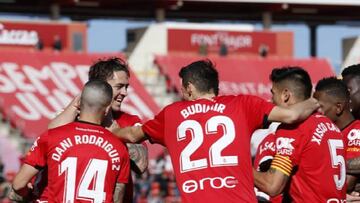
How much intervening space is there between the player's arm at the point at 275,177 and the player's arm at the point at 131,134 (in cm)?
86

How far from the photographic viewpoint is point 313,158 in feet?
27.7

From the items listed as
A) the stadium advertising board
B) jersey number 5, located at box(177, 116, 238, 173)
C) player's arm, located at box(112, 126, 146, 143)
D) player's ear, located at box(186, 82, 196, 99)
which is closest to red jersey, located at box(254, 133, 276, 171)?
jersey number 5, located at box(177, 116, 238, 173)

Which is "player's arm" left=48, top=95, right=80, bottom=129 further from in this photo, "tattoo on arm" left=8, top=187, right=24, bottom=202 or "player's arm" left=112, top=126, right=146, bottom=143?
"tattoo on arm" left=8, top=187, right=24, bottom=202

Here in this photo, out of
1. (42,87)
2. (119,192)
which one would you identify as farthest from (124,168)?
(42,87)

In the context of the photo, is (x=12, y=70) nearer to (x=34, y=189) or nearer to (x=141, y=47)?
(x=141, y=47)

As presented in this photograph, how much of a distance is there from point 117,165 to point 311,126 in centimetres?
141

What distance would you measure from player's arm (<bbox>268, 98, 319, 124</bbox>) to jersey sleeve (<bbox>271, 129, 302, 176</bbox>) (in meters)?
0.19

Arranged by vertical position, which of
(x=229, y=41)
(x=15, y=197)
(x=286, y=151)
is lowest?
(x=15, y=197)

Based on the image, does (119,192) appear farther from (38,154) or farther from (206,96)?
(206,96)

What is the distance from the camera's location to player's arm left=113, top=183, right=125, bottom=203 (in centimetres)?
842

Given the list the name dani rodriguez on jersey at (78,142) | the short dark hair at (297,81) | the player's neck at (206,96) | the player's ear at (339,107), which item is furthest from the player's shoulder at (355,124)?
the name dani rodriguez on jersey at (78,142)

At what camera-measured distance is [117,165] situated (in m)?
8.26

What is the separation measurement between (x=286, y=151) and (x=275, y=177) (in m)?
0.21

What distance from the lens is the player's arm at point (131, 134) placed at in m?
8.49
